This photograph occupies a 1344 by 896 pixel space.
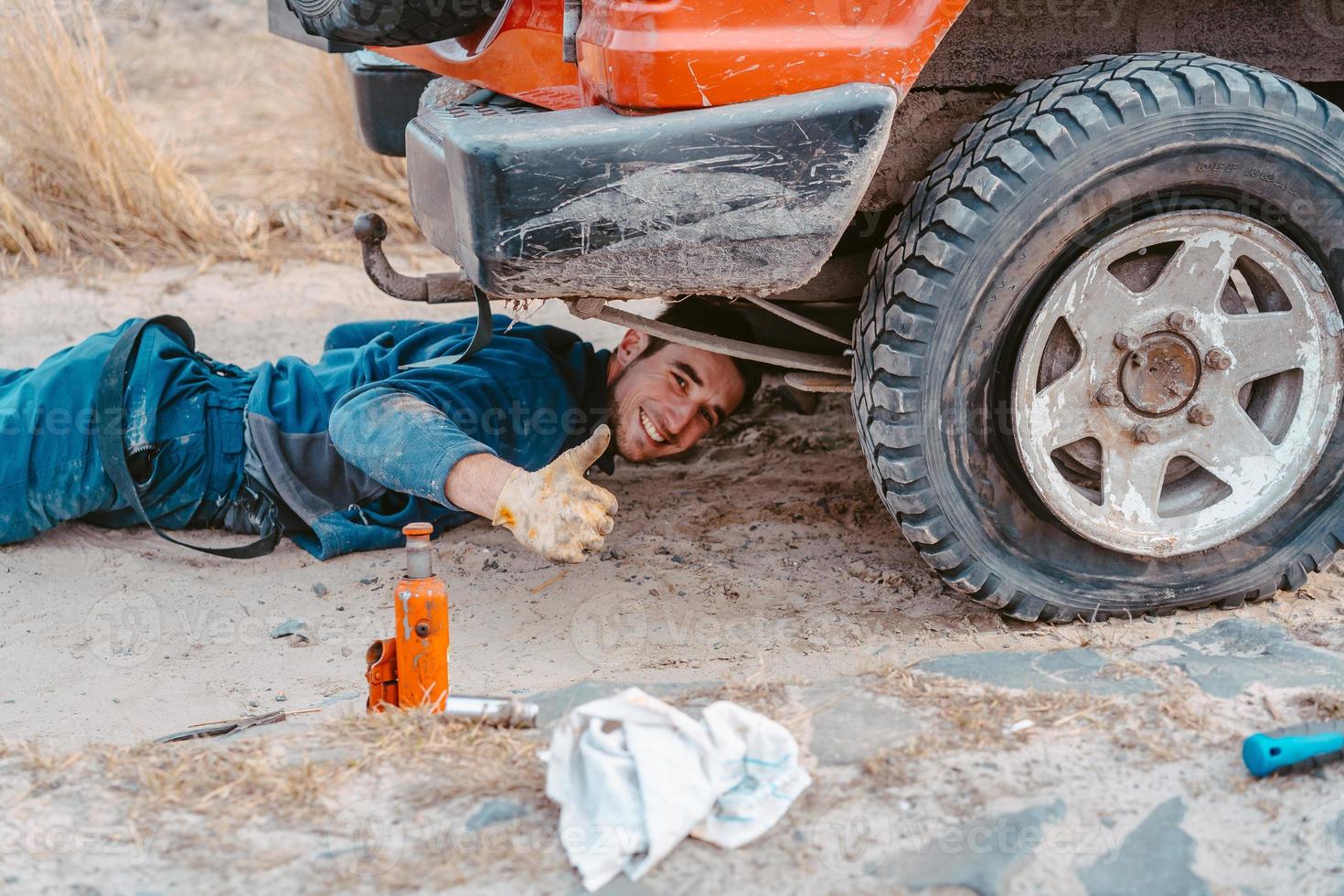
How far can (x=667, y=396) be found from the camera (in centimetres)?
353

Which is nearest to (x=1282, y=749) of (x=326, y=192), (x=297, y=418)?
(x=297, y=418)

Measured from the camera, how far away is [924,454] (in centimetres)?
253

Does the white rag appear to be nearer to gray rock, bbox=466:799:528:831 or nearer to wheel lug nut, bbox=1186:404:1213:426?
gray rock, bbox=466:799:528:831

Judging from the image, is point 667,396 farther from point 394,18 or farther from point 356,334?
point 394,18

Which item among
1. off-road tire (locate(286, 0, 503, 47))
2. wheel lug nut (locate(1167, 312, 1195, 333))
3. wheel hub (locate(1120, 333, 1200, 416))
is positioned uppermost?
off-road tire (locate(286, 0, 503, 47))

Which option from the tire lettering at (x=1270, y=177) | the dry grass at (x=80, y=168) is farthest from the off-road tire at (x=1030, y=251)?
the dry grass at (x=80, y=168)

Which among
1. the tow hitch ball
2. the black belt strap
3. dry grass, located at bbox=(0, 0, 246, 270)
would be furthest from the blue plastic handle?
dry grass, located at bbox=(0, 0, 246, 270)

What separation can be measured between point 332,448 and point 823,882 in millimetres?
2096

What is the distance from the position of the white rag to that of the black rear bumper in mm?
773

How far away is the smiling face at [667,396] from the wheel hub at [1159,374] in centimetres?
126

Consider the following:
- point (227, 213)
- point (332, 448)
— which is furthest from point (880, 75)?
point (227, 213)

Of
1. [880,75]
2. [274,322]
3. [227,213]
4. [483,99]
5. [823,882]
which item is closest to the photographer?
[823,882]

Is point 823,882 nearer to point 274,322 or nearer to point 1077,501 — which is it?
point 1077,501

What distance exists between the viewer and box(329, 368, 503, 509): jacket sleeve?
288cm
